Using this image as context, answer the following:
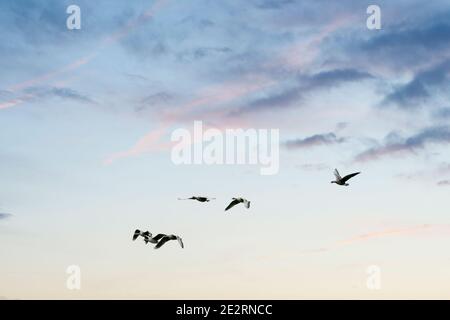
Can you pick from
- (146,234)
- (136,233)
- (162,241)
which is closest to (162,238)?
(162,241)

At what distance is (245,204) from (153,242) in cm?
1364

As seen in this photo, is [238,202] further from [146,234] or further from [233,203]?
[146,234]

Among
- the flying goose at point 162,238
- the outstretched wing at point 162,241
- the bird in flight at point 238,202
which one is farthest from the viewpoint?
the bird in flight at point 238,202

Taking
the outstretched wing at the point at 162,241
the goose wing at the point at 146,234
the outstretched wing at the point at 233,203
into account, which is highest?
the outstretched wing at the point at 233,203

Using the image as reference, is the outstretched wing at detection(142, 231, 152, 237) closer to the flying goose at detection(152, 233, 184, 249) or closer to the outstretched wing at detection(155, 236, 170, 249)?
the flying goose at detection(152, 233, 184, 249)

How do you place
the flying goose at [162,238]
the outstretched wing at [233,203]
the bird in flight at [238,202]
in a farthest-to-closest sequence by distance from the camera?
the bird in flight at [238,202] < the outstretched wing at [233,203] < the flying goose at [162,238]

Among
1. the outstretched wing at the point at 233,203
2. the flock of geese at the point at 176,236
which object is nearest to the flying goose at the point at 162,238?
the flock of geese at the point at 176,236

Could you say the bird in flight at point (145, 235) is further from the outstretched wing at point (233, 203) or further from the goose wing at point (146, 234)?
the outstretched wing at point (233, 203)

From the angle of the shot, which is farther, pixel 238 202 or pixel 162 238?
pixel 238 202

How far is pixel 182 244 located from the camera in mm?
78312

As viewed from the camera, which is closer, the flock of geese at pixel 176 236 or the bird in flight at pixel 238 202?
the flock of geese at pixel 176 236

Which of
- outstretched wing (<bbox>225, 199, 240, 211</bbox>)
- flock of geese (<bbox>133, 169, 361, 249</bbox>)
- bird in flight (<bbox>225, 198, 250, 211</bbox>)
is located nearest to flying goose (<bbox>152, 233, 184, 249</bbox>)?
flock of geese (<bbox>133, 169, 361, 249</bbox>)
